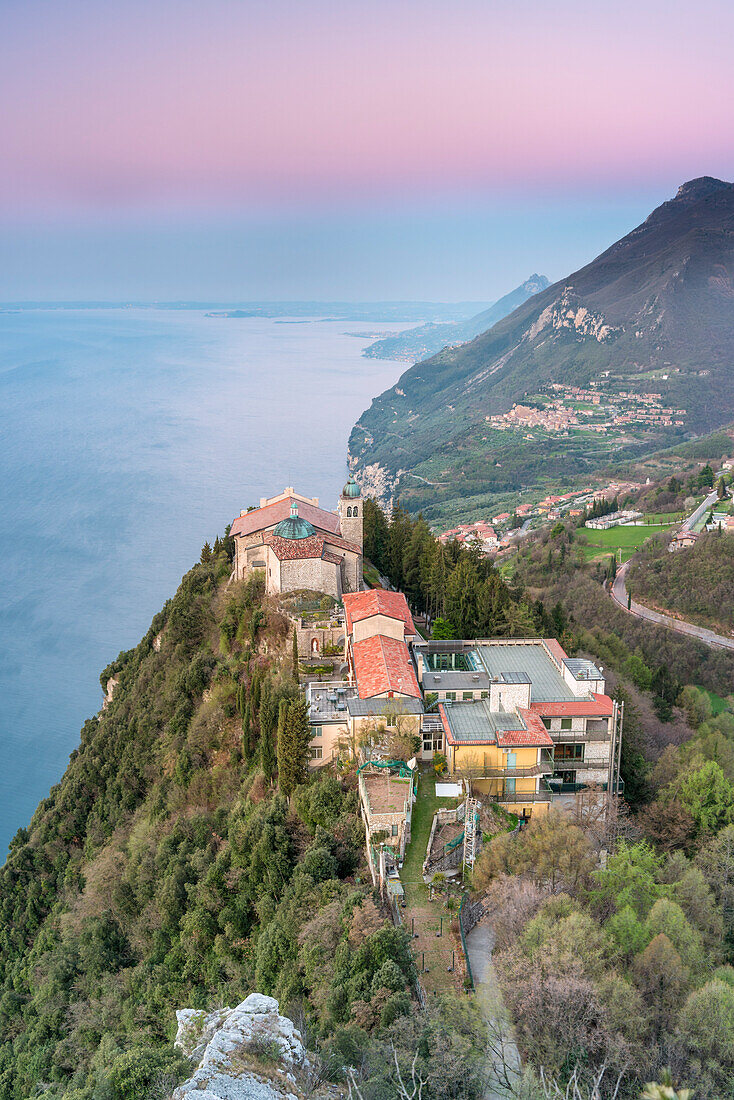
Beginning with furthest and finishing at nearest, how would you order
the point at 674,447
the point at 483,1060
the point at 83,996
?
the point at 674,447 < the point at 83,996 < the point at 483,1060

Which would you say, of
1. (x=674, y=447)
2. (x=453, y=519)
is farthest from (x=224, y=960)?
(x=674, y=447)

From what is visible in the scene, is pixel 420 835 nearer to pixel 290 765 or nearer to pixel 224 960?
pixel 290 765

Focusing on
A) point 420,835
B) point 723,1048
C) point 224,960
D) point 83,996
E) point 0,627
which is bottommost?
point 0,627

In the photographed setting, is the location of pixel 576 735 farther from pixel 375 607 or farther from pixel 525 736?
pixel 375 607

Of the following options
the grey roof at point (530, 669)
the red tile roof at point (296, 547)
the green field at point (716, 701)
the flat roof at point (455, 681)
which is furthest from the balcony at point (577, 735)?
the green field at point (716, 701)

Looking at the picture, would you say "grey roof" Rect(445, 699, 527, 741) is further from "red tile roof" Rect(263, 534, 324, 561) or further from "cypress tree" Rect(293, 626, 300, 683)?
"red tile roof" Rect(263, 534, 324, 561)

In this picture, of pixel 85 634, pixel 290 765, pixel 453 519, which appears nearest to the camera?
pixel 290 765

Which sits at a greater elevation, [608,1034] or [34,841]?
[608,1034]

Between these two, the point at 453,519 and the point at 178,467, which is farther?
the point at 178,467
